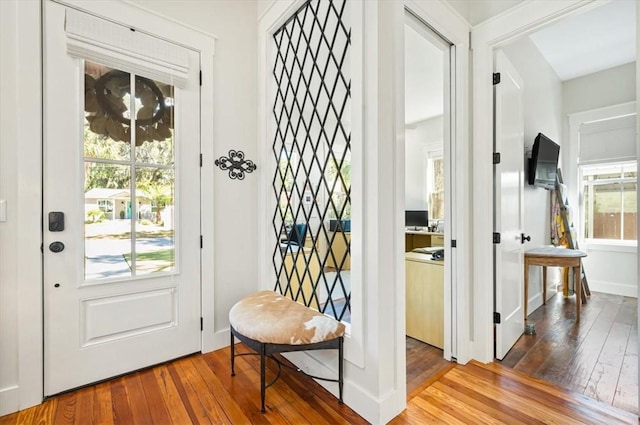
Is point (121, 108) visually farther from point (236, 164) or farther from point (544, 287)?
point (544, 287)

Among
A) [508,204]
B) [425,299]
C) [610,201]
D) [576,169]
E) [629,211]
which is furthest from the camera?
[576,169]

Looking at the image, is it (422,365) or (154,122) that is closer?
(154,122)

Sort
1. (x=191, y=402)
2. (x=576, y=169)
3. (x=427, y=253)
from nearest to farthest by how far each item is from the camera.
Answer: (x=191, y=402) < (x=427, y=253) < (x=576, y=169)

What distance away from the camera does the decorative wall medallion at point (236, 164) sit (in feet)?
7.28

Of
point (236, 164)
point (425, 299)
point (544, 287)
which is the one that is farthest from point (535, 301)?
point (236, 164)

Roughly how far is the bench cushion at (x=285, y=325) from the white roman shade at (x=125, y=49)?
1.66m

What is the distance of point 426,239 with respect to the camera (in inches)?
187

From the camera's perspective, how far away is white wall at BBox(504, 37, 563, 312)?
118 inches

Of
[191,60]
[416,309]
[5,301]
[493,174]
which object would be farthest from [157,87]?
[416,309]

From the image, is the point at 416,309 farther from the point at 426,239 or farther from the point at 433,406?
the point at 426,239

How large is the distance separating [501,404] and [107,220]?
2572 millimetres

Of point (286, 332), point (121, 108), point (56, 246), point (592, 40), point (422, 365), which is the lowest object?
point (422, 365)

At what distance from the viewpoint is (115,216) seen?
1838 millimetres

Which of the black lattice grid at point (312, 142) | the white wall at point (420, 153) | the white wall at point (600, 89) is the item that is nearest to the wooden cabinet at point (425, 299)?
the black lattice grid at point (312, 142)
